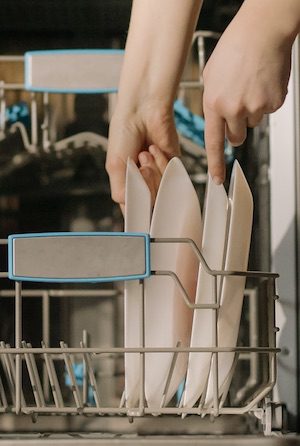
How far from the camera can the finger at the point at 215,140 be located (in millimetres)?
652

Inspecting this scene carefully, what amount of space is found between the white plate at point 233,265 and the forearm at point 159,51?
17cm

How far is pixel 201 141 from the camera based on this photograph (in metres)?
1.15

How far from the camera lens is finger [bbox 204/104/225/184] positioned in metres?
0.65

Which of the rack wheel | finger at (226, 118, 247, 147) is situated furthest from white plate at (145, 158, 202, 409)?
the rack wheel

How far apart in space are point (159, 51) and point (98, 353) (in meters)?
0.26

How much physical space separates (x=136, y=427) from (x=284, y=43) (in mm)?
526

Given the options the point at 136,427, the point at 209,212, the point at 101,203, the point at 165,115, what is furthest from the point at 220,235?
the point at 101,203

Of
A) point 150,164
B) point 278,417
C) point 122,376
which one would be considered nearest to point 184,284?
point 150,164

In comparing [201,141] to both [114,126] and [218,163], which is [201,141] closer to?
[114,126]

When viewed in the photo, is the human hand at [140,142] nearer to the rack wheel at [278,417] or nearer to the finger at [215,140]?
the finger at [215,140]

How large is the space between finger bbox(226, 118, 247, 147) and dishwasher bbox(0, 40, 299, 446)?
7cm

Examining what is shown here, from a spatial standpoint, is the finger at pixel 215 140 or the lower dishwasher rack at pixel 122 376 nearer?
the finger at pixel 215 140

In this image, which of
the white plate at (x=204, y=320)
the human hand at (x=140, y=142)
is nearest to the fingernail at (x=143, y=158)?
the human hand at (x=140, y=142)

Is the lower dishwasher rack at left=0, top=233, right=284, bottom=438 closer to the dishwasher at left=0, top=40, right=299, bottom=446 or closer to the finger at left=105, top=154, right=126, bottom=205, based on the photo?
the dishwasher at left=0, top=40, right=299, bottom=446
